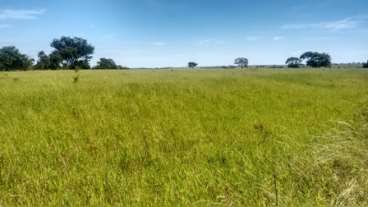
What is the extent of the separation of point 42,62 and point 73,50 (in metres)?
10.9

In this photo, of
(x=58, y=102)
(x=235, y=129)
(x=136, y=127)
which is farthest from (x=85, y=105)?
(x=235, y=129)

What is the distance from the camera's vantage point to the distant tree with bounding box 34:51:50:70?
70.7 metres

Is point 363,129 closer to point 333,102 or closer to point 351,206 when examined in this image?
point 351,206

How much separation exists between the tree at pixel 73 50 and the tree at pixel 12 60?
8.27m

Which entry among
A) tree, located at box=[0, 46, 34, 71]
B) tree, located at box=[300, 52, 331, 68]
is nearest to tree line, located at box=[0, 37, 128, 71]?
tree, located at box=[0, 46, 34, 71]

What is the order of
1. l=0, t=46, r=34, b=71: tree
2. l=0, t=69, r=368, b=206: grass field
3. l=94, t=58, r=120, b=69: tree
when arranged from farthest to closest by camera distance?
1. l=94, t=58, r=120, b=69: tree
2. l=0, t=46, r=34, b=71: tree
3. l=0, t=69, r=368, b=206: grass field

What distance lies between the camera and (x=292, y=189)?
4.38 m

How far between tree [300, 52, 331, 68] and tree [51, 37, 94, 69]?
65150 mm

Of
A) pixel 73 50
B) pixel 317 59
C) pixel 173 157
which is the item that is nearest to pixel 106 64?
pixel 73 50

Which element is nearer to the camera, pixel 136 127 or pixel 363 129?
pixel 363 129

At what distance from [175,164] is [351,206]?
2615mm

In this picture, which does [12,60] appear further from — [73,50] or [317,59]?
[317,59]

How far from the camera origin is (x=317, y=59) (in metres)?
107

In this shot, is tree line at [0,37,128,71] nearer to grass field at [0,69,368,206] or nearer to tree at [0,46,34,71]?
tree at [0,46,34,71]
